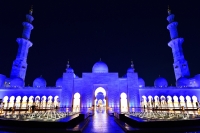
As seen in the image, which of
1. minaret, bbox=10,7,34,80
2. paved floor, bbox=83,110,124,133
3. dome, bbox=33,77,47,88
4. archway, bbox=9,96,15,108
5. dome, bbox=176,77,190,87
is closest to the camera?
paved floor, bbox=83,110,124,133

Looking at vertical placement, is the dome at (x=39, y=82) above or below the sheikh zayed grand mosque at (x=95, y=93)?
above

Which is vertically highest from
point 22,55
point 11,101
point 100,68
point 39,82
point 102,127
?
point 22,55

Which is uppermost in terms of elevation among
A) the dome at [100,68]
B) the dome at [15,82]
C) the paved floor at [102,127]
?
the dome at [100,68]

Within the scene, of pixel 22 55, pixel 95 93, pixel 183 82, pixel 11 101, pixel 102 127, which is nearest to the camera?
pixel 102 127

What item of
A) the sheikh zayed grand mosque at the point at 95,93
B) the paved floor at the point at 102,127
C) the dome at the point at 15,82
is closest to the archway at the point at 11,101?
the sheikh zayed grand mosque at the point at 95,93

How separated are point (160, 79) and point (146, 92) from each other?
239 inches

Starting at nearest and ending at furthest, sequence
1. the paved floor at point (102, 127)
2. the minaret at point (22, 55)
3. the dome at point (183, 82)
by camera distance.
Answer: the paved floor at point (102, 127), the dome at point (183, 82), the minaret at point (22, 55)

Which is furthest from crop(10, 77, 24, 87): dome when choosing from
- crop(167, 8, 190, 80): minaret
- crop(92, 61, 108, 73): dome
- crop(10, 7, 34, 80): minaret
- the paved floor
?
crop(167, 8, 190, 80): minaret

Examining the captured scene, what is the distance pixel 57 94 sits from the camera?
2369 centimetres

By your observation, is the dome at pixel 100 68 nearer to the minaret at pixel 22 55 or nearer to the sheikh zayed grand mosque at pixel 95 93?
the sheikh zayed grand mosque at pixel 95 93

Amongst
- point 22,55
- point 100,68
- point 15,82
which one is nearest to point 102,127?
point 100,68

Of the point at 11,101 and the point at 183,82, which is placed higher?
the point at 183,82

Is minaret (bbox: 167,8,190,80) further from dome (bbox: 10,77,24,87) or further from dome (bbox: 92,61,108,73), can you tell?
dome (bbox: 10,77,24,87)

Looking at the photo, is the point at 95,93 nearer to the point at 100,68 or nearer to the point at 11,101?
the point at 100,68
